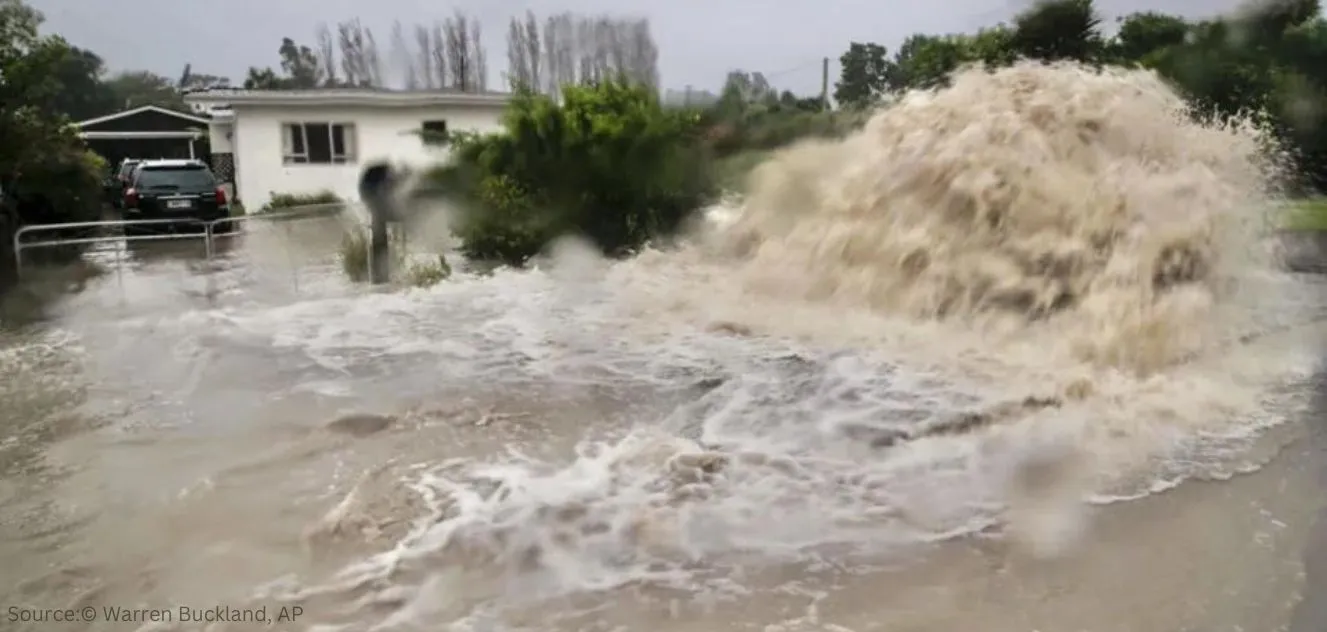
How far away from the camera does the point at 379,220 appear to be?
28.5 ft

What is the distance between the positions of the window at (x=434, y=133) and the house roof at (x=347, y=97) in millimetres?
226

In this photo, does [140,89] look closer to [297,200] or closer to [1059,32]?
[297,200]

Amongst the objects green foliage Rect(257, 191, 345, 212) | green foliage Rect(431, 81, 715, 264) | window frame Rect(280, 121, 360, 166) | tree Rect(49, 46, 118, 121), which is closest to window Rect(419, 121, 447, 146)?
green foliage Rect(431, 81, 715, 264)

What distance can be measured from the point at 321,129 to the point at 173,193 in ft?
7.10

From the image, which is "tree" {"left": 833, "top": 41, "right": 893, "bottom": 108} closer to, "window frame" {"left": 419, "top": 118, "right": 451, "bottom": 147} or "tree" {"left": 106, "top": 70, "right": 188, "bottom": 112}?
"window frame" {"left": 419, "top": 118, "right": 451, "bottom": 147}

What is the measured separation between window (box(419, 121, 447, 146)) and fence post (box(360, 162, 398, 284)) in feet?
3.55

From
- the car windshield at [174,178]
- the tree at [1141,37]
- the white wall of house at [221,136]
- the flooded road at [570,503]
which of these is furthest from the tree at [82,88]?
the tree at [1141,37]

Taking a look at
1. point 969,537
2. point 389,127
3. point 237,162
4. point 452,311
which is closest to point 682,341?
point 452,311

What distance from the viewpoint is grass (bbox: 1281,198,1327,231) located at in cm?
689

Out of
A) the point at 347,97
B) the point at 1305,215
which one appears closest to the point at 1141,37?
the point at 1305,215

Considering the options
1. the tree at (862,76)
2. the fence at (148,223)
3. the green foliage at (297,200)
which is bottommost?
the fence at (148,223)

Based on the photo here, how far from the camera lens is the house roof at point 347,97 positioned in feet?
31.6

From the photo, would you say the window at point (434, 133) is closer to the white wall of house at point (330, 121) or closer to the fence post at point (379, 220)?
the white wall of house at point (330, 121)

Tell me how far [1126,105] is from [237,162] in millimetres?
11304
